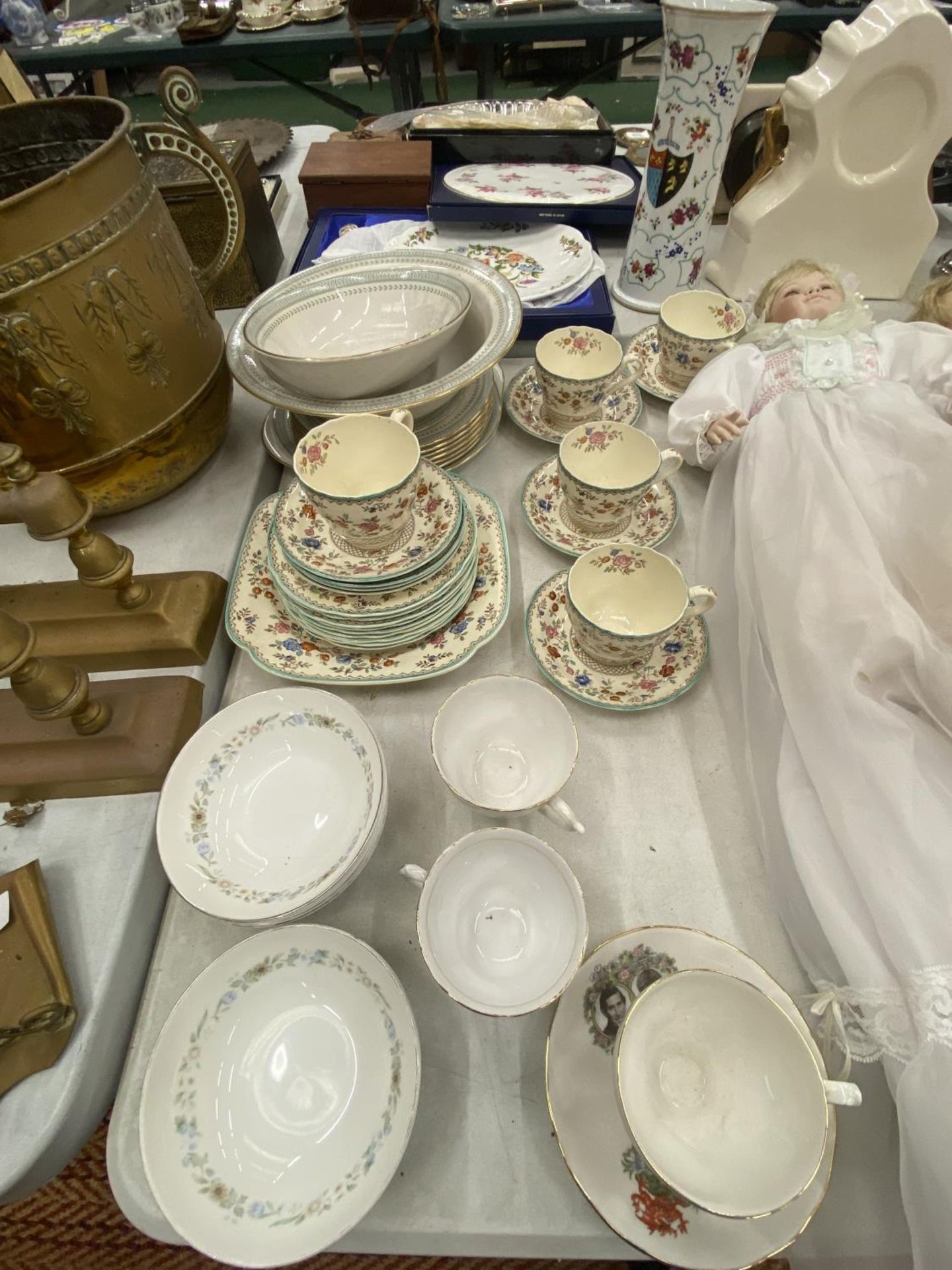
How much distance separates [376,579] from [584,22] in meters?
2.63

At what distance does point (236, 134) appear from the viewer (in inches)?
57.4

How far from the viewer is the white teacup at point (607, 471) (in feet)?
2.40

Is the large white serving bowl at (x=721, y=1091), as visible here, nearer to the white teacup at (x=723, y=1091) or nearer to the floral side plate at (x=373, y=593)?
the white teacup at (x=723, y=1091)

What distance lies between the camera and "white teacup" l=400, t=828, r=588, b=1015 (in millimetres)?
475

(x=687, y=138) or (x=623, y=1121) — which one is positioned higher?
(x=687, y=138)

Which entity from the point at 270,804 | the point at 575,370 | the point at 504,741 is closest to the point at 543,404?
the point at 575,370

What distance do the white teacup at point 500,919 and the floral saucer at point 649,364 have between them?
704mm

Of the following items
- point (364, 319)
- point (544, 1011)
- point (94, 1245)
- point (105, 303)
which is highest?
point (105, 303)

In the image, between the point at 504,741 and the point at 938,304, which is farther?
the point at 938,304

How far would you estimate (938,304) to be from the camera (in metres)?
0.89

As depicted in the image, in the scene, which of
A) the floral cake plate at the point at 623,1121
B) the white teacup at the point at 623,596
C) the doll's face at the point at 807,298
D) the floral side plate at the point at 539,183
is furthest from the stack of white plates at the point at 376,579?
the floral side plate at the point at 539,183

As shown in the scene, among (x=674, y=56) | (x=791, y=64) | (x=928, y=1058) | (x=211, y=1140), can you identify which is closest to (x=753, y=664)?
(x=928, y=1058)

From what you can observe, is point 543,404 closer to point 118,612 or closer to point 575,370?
point 575,370

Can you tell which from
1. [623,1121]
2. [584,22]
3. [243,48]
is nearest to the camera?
[623,1121]
